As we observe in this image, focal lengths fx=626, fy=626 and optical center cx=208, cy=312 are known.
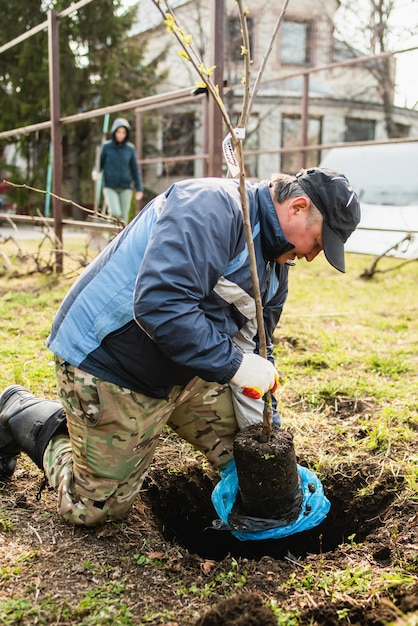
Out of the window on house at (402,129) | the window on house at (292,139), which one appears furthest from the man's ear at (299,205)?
the window on house at (402,129)

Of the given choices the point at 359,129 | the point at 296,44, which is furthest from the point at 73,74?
the point at 359,129

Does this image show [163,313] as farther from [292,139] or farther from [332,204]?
[292,139]

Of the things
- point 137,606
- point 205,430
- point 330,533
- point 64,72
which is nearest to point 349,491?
point 330,533

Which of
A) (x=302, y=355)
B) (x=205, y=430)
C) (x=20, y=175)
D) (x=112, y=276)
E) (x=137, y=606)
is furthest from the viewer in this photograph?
(x=20, y=175)

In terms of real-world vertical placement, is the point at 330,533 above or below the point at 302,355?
below

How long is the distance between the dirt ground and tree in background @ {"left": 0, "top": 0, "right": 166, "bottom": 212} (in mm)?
15752

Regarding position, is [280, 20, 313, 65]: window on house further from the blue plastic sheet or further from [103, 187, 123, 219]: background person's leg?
the blue plastic sheet

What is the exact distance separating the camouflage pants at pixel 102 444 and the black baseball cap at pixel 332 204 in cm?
72

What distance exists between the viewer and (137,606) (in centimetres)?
176

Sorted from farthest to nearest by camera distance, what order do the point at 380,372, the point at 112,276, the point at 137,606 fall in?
the point at 380,372
the point at 112,276
the point at 137,606

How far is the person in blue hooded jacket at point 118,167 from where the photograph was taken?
7777 mm

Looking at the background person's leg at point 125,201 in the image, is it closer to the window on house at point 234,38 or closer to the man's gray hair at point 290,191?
the man's gray hair at point 290,191

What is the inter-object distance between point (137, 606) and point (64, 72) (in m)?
A: 17.6

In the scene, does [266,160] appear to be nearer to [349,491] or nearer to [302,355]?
[302,355]
